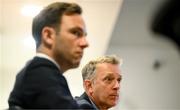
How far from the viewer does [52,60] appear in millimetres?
814

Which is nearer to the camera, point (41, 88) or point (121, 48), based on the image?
point (41, 88)

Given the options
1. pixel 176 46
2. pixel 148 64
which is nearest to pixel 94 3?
pixel 148 64

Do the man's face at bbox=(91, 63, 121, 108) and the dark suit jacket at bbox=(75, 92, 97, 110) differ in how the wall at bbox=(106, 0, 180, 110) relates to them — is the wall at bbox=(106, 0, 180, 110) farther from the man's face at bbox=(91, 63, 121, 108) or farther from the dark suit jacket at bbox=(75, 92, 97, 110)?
the dark suit jacket at bbox=(75, 92, 97, 110)

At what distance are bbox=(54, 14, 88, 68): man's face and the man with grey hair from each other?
0.81 m

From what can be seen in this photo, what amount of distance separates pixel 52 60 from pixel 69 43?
0.19 ft

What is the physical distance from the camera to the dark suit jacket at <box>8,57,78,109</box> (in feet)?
2.52

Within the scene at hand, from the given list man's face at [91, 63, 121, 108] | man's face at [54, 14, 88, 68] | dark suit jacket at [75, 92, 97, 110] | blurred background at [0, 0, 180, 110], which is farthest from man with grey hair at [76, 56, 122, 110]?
blurred background at [0, 0, 180, 110]

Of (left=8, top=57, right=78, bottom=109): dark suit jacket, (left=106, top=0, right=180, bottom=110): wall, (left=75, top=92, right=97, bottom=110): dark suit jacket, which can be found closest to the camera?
(left=8, top=57, right=78, bottom=109): dark suit jacket

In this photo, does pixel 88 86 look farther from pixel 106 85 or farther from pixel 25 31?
pixel 25 31

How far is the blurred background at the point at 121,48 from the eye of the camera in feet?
Result: 9.51

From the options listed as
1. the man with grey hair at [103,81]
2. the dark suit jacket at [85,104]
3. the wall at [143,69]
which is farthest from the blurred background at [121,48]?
the dark suit jacket at [85,104]

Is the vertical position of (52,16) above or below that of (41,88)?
above

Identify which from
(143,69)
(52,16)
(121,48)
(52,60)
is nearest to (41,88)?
(52,60)

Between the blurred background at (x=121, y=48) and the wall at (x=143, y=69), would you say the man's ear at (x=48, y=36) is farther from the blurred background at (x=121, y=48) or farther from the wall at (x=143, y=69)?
the wall at (x=143, y=69)
